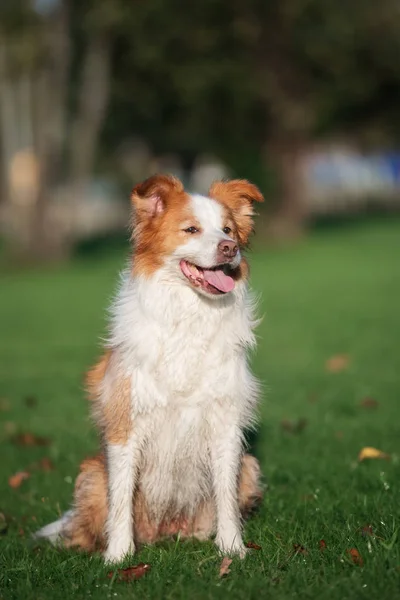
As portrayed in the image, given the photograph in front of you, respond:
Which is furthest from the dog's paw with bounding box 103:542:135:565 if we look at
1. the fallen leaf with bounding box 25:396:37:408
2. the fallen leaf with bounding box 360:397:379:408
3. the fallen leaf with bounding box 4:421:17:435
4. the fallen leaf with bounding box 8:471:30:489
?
the fallen leaf with bounding box 25:396:37:408

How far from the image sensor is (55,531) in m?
5.91

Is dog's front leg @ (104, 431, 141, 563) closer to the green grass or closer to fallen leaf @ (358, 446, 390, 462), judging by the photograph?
the green grass

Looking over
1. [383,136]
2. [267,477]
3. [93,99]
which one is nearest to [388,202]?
[383,136]

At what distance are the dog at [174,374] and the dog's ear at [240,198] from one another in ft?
0.19

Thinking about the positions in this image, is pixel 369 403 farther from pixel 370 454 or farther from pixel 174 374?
pixel 174 374

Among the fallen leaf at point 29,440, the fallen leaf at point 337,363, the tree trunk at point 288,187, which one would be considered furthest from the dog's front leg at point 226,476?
the tree trunk at point 288,187

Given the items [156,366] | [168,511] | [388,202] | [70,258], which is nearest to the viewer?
[156,366]

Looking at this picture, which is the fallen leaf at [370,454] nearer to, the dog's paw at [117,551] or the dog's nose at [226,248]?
the dog's paw at [117,551]

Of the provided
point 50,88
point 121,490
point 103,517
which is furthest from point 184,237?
point 50,88

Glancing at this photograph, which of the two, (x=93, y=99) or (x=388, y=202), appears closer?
(x=93, y=99)

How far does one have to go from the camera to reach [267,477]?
7.18 m

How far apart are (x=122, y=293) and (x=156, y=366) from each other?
20.7 inches

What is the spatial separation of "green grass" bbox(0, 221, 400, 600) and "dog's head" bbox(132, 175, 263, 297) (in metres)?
0.88

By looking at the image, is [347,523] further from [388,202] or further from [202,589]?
[388,202]
